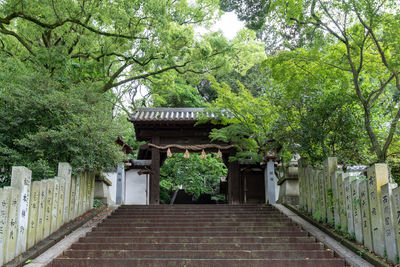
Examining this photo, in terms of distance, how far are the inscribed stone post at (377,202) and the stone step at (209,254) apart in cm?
75

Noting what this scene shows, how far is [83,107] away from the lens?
28.4 ft

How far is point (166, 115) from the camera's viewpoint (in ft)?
47.1

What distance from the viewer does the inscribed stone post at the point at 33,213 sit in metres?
6.05

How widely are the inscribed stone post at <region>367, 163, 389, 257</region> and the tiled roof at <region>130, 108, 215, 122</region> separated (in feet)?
25.8

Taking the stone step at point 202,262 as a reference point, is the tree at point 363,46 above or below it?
above

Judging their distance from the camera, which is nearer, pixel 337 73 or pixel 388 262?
pixel 388 262

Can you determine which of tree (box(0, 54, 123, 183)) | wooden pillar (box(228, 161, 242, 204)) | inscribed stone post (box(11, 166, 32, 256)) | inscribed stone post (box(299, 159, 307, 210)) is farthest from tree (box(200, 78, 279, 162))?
inscribed stone post (box(11, 166, 32, 256))

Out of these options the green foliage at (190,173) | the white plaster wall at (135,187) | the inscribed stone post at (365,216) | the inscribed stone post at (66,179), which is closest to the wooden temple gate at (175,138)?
the white plaster wall at (135,187)

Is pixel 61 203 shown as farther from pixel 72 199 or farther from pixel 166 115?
pixel 166 115

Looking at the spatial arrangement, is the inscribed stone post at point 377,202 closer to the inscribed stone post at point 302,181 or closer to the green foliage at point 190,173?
the inscribed stone post at point 302,181

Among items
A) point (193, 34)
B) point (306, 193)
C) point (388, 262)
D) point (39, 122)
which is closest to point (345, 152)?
point (306, 193)

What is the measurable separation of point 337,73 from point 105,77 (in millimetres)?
8492

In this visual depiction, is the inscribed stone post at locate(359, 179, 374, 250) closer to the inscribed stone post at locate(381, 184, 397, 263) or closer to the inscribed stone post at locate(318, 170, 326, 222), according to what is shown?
the inscribed stone post at locate(381, 184, 397, 263)

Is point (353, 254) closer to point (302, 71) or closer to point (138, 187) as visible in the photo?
point (302, 71)
